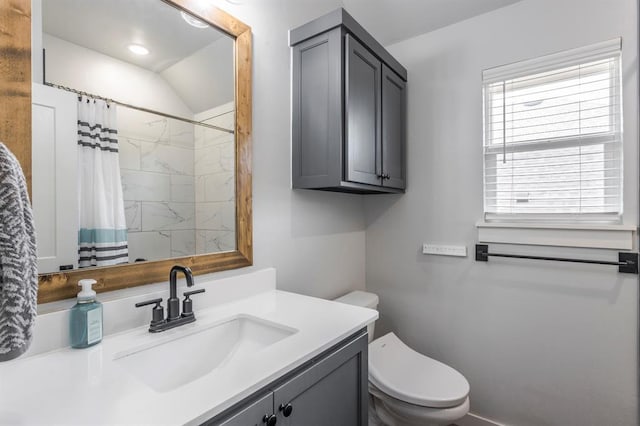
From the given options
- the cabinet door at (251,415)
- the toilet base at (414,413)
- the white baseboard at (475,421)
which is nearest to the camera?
the cabinet door at (251,415)

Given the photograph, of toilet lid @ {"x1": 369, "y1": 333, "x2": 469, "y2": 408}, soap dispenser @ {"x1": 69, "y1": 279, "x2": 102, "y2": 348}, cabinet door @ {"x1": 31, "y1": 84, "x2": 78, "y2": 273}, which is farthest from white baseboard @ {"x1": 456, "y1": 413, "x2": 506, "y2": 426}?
cabinet door @ {"x1": 31, "y1": 84, "x2": 78, "y2": 273}

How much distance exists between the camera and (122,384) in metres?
0.68

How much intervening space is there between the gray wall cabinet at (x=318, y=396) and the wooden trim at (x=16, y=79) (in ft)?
2.66

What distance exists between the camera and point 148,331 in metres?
0.99

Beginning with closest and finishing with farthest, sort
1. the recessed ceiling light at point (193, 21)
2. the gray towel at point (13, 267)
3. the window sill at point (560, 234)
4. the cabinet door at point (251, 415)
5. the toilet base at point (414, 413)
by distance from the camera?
the gray towel at point (13, 267)
the cabinet door at point (251, 415)
the recessed ceiling light at point (193, 21)
the toilet base at point (414, 413)
the window sill at point (560, 234)


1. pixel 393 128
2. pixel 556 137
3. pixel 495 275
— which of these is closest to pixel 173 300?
pixel 393 128

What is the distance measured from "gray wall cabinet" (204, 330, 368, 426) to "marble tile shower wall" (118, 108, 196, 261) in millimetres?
628

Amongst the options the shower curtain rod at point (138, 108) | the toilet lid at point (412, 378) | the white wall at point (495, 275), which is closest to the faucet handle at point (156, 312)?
the shower curtain rod at point (138, 108)

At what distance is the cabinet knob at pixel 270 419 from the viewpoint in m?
0.73

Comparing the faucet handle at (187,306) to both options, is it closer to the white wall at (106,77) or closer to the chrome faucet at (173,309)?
the chrome faucet at (173,309)

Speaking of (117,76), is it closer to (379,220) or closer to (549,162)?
(379,220)

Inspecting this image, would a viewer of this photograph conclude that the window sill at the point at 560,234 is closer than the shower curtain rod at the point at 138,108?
No

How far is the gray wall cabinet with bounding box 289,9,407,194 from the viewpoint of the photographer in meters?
1.46

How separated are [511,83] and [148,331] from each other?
6.86 ft
